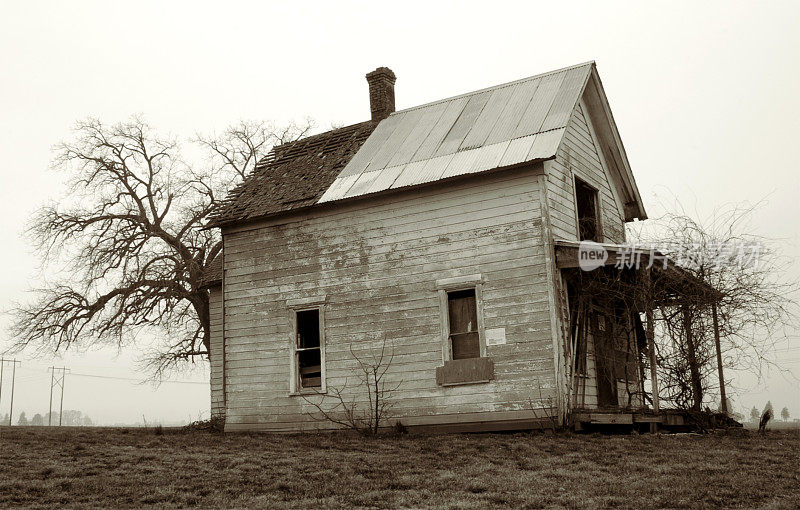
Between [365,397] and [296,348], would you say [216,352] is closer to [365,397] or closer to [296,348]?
[296,348]

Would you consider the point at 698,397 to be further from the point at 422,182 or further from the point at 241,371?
the point at 241,371

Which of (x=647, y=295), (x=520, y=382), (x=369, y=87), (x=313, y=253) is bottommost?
(x=520, y=382)

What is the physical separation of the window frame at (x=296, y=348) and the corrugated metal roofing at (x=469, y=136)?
2131 mm

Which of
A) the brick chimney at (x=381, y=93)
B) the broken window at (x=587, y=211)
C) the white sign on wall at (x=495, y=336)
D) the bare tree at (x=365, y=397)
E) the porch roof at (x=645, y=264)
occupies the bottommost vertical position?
the bare tree at (x=365, y=397)

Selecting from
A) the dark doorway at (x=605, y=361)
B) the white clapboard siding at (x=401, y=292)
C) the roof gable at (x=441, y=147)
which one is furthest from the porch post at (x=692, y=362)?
the roof gable at (x=441, y=147)

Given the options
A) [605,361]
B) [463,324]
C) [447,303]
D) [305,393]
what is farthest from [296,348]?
[605,361]

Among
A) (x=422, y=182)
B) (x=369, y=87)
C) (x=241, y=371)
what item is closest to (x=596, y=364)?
(x=422, y=182)

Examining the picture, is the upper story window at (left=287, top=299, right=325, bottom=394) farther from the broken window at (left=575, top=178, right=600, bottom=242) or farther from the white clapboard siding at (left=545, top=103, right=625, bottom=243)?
the broken window at (left=575, top=178, right=600, bottom=242)

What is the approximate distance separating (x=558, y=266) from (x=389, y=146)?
5.37 m

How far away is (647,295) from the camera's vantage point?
1267 cm

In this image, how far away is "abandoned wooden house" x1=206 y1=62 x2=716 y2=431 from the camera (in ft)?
43.6

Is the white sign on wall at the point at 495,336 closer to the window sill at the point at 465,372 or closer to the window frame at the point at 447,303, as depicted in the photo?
the window frame at the point at 447,303

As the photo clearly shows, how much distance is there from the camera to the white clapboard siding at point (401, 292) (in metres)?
13.3

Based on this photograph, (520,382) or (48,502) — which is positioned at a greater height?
(520,382)
